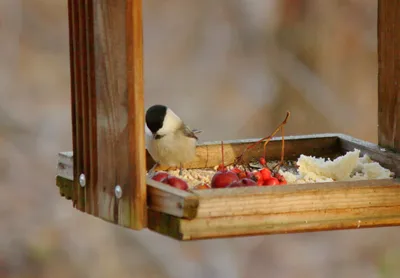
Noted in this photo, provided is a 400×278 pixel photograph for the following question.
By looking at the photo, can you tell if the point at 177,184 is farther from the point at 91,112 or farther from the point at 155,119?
the point at 155,119

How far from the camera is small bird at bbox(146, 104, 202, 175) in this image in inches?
130

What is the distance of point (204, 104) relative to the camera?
5.55 m

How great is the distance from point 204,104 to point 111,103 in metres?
2.90

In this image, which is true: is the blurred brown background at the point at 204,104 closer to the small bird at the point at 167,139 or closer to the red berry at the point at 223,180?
the small bird at the point at 167,139

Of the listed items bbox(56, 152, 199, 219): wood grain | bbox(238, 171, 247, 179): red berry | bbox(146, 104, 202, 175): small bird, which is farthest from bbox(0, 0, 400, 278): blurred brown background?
bbox(56, 152, 199, 219): wood grain

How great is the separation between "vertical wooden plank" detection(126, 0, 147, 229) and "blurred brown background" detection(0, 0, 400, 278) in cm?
252

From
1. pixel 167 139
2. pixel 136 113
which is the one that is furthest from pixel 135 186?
pixel 167 139

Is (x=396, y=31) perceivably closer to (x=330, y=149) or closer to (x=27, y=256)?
(x=330, y=149)

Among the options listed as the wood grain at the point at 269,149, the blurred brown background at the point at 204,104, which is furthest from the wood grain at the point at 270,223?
the blurred brown background at the point at 204,104

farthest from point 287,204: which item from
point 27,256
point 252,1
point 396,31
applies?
point 252,1

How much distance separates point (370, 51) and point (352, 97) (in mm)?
260

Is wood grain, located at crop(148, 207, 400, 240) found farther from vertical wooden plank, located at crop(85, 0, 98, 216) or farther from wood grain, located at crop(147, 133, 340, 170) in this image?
wood grain, located at crop(147, 133, 340, 170)

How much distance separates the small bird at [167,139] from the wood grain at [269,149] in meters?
0.04

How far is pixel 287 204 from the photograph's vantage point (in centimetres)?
261
